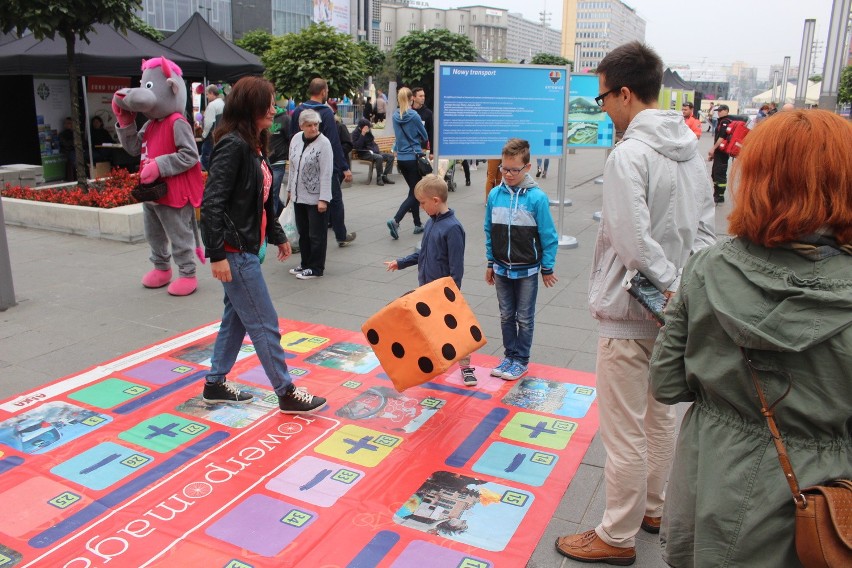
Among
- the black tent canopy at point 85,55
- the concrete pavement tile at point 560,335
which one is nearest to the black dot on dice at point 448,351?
the concrete pavement tile at point 560,335

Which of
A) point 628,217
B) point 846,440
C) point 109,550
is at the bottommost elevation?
point 109,550

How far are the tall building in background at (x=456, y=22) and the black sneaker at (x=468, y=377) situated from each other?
5072 inches

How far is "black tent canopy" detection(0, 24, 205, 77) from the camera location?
40.1 feet

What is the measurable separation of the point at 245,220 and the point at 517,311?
184 centimetres

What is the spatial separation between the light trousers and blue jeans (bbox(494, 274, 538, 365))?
1.77 meters

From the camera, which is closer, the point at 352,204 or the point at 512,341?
the point at 512,341

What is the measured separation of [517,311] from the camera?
4.67 metres

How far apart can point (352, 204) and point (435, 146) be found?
4.33 metres

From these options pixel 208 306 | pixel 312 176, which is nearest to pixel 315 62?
pixel 312 176

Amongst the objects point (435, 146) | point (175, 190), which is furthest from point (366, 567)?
point (435, 146)

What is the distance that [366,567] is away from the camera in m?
2.83

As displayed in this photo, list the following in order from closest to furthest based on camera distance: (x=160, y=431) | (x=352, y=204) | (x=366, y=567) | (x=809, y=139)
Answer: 1. (x=809, y=139)
2. (x=366, y=567)
3. (x=160, y=431)
4. (x=352, y=204)

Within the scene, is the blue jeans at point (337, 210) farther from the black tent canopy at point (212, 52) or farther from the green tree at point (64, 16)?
the black tent canopy at point (212, 52)

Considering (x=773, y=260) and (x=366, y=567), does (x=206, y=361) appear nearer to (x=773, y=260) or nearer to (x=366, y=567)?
(x=366, y=567)
